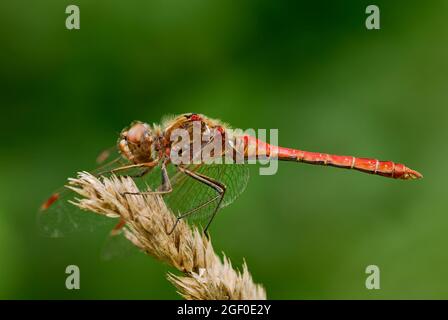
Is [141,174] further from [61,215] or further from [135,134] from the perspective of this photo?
[61,215]

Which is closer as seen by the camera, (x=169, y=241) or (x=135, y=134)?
(x=169, y=241)

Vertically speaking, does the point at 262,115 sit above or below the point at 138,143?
above

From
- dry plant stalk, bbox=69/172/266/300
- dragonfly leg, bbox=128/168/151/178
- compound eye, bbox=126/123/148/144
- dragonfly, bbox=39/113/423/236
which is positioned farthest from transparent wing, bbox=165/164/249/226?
dry plant stalk, bbox=69/172/266/300

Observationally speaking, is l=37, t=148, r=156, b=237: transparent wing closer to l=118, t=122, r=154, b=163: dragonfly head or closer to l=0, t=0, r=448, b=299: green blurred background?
l=118, t=122, r=154, b=163: dragonfly head

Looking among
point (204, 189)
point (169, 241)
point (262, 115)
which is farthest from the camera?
point (262, 115)

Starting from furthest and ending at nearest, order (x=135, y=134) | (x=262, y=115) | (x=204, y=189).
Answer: (x=262, y=115) → (x=204, y=189) → (x=135, y=134)

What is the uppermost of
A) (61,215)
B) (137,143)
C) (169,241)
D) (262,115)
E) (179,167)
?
(262,115)

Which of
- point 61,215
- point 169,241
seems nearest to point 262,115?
point 61,215

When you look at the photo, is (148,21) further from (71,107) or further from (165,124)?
(165,124)
